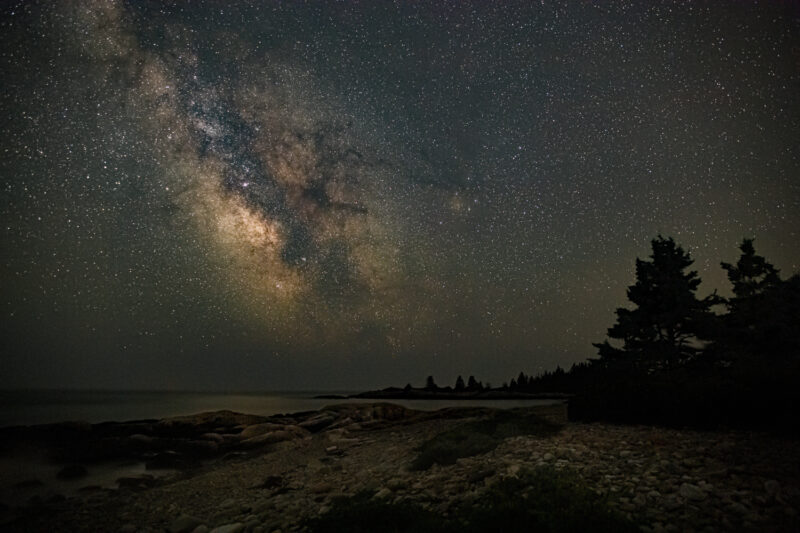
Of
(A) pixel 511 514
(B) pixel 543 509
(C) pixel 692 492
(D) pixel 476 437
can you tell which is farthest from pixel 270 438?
(C) pixel 692 492

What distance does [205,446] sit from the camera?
21312mm

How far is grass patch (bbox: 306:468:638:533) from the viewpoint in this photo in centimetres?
512

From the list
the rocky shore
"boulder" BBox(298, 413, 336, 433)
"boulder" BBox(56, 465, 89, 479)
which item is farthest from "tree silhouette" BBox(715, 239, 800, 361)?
"boulder" BBox(56, 465, 89, 479)

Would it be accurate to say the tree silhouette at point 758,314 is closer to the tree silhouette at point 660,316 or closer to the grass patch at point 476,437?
the tree silhouette at point 660,316

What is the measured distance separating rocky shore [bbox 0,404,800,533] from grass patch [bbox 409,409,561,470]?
430mm

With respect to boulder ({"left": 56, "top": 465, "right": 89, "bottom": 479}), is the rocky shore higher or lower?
higher

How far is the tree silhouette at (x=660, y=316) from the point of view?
22.3 metres

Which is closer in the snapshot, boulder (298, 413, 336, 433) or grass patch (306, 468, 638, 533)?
grass patch (306, 468, 638, 533)

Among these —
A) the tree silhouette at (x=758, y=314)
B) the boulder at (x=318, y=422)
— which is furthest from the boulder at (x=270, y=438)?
the tree silhouette at (x=758, y=314)

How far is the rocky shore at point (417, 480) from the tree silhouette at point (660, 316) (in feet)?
38.5

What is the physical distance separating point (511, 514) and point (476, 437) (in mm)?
5355

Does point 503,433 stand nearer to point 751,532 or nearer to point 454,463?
point 454,463

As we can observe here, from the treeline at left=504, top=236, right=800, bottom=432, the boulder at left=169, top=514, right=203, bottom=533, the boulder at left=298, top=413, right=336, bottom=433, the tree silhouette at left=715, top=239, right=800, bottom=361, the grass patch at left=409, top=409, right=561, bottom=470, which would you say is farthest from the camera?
the boulder at left=298, top=413, right=336, bottom=433

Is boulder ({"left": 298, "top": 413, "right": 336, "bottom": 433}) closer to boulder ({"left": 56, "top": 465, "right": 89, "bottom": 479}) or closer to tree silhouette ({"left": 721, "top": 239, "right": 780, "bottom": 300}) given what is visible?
boulder ({"left": 56, "top": 465, "right": 89, "bottom": 479})
